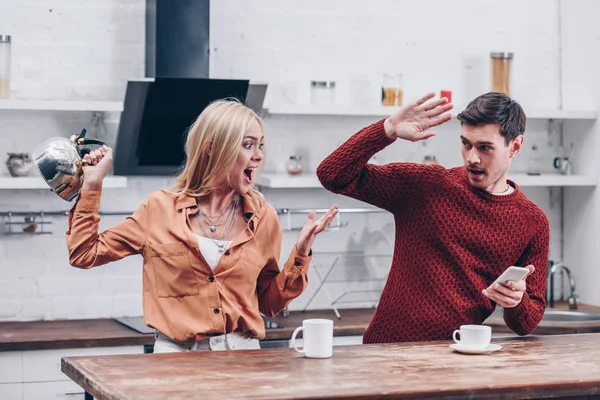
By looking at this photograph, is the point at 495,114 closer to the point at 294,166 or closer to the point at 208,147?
the point at 208,147

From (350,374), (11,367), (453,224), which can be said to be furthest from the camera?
(11,367)

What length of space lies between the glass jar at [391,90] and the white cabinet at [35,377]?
6.09 ft

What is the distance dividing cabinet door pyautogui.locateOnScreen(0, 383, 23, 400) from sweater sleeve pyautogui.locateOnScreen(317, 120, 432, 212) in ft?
5.60

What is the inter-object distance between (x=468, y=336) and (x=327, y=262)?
7.21 feet

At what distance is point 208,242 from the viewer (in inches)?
115

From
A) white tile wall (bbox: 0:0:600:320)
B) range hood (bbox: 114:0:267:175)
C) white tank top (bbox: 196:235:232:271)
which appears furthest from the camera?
white tile wall (bbox: 0:0:600:320)

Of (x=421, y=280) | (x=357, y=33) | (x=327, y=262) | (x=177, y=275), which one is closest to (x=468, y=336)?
(x=421, y=280)

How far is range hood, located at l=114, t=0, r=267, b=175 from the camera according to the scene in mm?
4172

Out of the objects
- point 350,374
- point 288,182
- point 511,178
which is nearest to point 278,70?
point 288,182

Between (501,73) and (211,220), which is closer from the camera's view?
(211,220)

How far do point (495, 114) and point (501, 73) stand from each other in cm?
→ 201

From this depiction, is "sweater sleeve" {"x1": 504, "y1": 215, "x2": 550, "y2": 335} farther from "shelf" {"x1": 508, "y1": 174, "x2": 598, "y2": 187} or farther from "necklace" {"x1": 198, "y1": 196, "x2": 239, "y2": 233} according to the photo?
"shelf" {"x1": 508, "y1": 174, "x2": 598, "y2": 187}

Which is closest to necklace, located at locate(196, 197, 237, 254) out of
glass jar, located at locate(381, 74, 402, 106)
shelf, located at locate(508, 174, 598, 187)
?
glass jar, located at locate(381, 74, 402, 106)

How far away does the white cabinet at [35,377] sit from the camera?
12.6 feet
